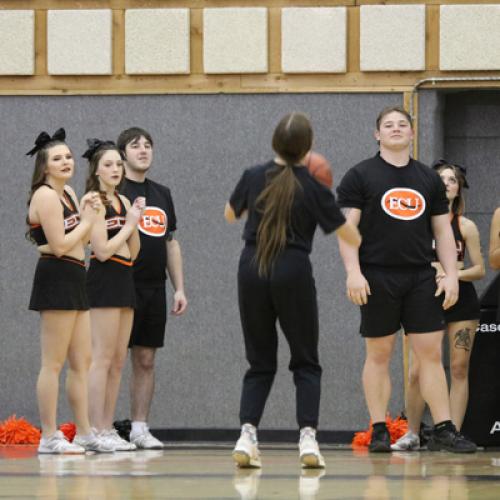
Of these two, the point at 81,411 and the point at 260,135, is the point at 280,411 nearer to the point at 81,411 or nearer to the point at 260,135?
the point at 260,135

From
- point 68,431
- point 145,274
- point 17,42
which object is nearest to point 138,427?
point 145,274

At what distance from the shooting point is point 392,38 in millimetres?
10258

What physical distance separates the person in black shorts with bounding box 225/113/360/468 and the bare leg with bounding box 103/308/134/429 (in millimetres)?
2023

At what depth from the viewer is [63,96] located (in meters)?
10.6

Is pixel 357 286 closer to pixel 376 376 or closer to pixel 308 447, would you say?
pixel 376 376

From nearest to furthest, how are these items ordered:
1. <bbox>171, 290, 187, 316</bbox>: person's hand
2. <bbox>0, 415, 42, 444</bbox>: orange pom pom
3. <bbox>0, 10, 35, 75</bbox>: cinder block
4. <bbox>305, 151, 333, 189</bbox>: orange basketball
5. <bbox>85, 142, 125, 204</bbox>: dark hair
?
1. <bbox>305, 151, 333, 189</bbox>: orange basketball
2. <bbox>85, 142, 125, 204</bbox>: dark hair
3. <bbox>171, 290, 187, 316</bbox>: person's hand
4. <bbox>0, 415, 42, 444</bbox>: orange pom pom
5. <bbox>0, 10, 35, 75</bbox>: cinder block

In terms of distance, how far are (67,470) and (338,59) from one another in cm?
481

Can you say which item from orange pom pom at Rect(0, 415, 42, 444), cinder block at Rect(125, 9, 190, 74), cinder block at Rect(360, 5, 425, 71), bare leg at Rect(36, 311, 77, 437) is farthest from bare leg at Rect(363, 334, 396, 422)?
cinder block at Rect(125, 9, 190, 74)

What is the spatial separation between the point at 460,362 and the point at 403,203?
4.45 ft

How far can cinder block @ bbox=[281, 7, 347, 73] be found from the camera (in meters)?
10.3

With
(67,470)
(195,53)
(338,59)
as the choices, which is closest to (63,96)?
(195,53)

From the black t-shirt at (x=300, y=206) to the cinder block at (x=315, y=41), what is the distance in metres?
4.10

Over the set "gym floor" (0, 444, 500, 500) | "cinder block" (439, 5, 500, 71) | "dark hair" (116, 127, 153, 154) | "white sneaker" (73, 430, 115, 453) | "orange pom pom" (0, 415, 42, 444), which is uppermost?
"cinder block" (439, 5, 500, 71)

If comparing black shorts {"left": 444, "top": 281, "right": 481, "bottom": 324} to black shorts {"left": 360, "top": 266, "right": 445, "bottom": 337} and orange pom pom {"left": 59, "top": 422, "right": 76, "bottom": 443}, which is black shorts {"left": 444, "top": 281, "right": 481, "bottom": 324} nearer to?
black shorts {"left": 360, "top": 266, "right": 445, "bottom": 337}
